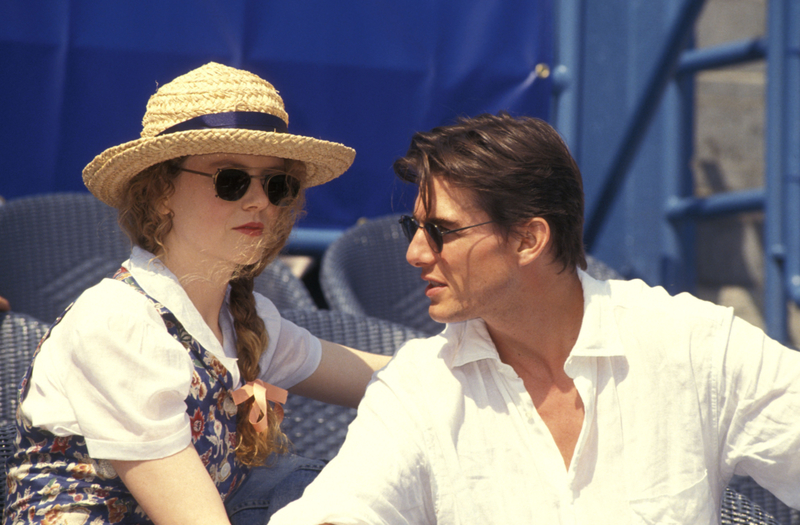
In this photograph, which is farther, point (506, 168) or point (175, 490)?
point (506, 168)

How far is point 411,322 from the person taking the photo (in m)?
3.20

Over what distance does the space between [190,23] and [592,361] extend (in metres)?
2.72

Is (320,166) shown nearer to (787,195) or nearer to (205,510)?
(205,510)

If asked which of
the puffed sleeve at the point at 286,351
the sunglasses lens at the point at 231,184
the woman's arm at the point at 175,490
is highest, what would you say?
the sunglasses lens at the point at 231,184

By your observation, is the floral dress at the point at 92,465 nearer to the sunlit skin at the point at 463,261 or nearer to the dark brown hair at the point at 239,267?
the dark brown hair at the point at 239,267

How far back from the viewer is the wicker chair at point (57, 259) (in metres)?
2.98

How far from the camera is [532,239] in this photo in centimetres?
176

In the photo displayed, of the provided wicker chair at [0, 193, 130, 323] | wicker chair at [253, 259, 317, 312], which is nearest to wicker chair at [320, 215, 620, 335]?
wicker chair at [253, 259, 317, 312]

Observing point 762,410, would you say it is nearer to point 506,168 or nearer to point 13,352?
point 506,168

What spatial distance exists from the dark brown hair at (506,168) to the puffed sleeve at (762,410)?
1.33 ft

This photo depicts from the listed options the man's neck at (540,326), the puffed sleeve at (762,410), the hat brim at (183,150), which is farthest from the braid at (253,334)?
the puffed sleeve at (762,410)

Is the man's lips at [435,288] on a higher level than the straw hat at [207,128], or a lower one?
lower

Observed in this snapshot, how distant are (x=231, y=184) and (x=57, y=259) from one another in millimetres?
1612

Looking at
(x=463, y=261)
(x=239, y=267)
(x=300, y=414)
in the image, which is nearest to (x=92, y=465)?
(x=239, y=267)
